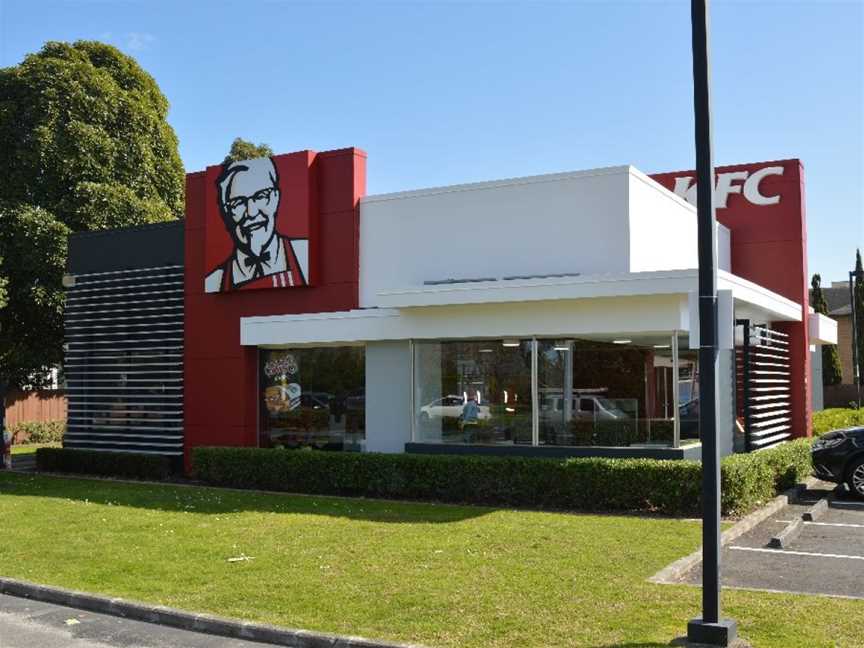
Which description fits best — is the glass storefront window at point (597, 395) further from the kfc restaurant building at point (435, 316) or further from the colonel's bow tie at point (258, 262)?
the colonel's bow tie at point (258, 262)

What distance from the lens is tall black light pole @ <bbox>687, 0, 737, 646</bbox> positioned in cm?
695

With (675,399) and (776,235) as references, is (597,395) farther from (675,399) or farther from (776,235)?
(776,235)

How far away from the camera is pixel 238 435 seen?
1841cm

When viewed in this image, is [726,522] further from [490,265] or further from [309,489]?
[309,489]

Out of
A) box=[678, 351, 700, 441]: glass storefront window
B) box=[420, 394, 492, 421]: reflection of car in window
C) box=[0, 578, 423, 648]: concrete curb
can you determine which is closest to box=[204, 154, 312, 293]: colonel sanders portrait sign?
box=[420, 394, 492, 421]: reflection of car in window

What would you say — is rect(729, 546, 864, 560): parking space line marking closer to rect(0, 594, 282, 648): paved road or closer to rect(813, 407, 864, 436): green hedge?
rect(0, 594, 282, 648): paved road

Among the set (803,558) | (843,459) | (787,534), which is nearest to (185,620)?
(803,558)

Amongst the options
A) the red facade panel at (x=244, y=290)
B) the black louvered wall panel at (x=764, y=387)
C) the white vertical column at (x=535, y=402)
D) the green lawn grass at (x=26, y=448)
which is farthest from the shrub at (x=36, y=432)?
the black louvered wall panel at (x=764, y=387)

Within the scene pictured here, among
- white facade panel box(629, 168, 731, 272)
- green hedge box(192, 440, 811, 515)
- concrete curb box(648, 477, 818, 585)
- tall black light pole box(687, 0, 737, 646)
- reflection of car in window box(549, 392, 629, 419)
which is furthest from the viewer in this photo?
white facade panel box(629, 168, 731, 272)

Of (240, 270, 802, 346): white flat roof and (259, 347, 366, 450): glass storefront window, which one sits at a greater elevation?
(240, 270, 802, 346): white flat roof

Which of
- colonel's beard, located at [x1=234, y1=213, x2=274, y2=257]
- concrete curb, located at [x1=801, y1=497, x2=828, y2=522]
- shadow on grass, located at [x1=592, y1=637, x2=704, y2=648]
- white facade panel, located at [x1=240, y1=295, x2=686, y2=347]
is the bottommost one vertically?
shadow on grass, located at [x1=592, y1=637, x2=704, y2=648]

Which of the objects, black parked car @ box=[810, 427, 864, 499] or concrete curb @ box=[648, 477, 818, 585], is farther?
black parked car @ box=[810, 427, 864, 499]

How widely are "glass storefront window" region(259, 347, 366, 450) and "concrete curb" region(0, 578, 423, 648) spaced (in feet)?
27.2

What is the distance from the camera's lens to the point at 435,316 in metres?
15.8
